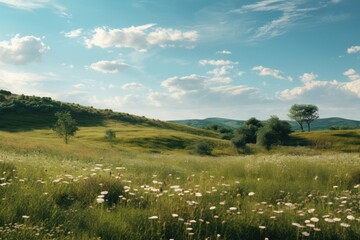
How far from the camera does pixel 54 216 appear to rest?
287 inches

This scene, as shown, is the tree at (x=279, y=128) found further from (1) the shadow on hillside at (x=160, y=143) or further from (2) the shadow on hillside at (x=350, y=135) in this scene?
(1) the shadow on hillside at (x=160, y=143)

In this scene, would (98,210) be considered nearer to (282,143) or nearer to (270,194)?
(270,194)

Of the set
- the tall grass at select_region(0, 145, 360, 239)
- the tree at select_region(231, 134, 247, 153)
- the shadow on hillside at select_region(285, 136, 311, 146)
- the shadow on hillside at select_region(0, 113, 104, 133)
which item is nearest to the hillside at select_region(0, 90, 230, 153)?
the shadow on hillside at select_region(0, 113, 104, 133)

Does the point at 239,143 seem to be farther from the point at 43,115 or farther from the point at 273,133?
the point at 43,115

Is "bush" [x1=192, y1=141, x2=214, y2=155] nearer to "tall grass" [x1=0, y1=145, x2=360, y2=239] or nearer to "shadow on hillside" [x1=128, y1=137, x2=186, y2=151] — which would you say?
"shadow on hillside" [x1=128, y1=137, x2=186, y2=151]

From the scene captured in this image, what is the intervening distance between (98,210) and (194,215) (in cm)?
196

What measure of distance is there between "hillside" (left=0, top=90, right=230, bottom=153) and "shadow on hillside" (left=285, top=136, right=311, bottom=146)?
693 inches

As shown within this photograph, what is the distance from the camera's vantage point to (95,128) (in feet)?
→ 375

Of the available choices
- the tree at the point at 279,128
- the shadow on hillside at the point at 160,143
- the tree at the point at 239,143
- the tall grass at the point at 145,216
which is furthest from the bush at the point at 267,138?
the tall grass at the point at 145,216

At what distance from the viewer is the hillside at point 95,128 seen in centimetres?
8344

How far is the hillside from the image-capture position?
83438mm

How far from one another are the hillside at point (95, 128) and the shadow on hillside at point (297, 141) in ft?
57.7

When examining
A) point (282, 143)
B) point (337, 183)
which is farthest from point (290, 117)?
point (337, 183)

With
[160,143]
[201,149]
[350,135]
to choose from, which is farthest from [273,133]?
[350,135]
